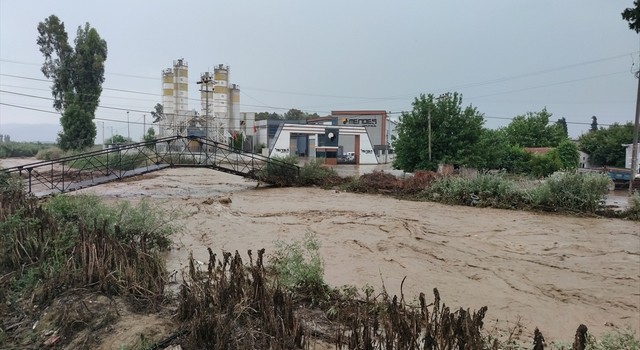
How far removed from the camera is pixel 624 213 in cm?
1686

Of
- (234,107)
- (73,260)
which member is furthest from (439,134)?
(234,107)

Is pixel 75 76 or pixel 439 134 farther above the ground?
pixel 75 76

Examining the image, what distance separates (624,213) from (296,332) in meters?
18.0

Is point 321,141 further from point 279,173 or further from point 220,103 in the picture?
point 279,173

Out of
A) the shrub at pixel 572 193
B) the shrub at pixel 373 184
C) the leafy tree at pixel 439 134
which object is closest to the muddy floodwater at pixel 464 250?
the shrub at pixel 572 193

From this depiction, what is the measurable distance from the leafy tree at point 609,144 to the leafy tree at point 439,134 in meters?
32.0

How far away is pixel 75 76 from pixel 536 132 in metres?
57.2

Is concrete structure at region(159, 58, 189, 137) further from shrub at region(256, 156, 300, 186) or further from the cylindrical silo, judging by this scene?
shrub at region(256, 156, 300, 186)

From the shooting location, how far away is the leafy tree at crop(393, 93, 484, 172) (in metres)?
29.1

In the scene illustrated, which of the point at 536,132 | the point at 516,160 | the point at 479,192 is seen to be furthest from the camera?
the point at 536,132

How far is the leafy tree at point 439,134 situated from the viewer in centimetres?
2913

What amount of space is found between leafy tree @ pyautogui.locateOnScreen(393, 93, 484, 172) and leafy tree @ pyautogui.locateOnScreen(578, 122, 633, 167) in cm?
3204

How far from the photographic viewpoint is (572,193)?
691 inches

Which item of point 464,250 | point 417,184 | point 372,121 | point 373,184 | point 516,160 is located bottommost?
point 464,250
